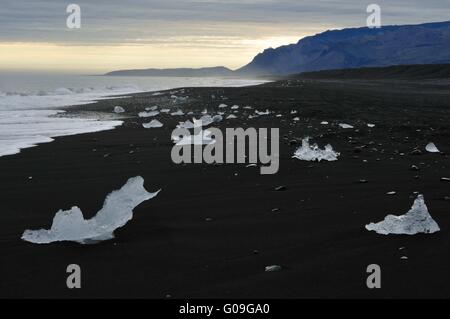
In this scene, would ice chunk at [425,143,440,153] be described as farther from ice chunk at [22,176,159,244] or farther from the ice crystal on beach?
ice chunk at [22,176,159,244]

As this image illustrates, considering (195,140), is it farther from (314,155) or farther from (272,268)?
(272,268)

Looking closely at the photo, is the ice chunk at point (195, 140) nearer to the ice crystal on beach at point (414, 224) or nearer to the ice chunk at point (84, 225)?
the ice chunk at point (84, 225)

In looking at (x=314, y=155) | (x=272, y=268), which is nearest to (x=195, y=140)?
(x=314, y=155)

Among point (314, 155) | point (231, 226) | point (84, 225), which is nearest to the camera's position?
point (84, 225)

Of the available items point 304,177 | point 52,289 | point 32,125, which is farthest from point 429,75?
point 52,289

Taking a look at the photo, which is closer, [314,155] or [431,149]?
[314,155]

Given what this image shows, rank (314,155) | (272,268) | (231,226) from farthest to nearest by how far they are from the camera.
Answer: (314,155), (231,226), (272,268)
